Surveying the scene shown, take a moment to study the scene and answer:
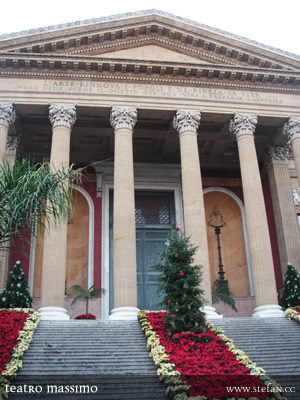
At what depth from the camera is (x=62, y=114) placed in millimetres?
19578

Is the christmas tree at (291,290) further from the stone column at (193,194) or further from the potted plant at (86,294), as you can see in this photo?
the potted plant at (86,294)

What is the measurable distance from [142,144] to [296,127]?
8.34 meters

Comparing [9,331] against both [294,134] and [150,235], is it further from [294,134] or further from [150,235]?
[294,134]

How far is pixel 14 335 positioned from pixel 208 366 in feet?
18.7

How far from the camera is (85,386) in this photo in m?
9.83

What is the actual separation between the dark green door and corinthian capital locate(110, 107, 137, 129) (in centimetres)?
623

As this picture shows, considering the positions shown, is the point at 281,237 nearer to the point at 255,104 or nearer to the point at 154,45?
the point at 255,104

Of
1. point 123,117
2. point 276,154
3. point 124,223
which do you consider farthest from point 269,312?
point 123,117

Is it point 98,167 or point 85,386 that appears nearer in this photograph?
point 85,386

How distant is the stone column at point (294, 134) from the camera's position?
20688 mm

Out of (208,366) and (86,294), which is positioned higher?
(86,294)

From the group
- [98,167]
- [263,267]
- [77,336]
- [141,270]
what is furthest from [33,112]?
[263,267]

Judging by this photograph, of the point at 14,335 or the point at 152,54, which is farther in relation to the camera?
the point at 152,54

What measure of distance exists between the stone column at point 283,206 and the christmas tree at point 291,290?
9.65ft
